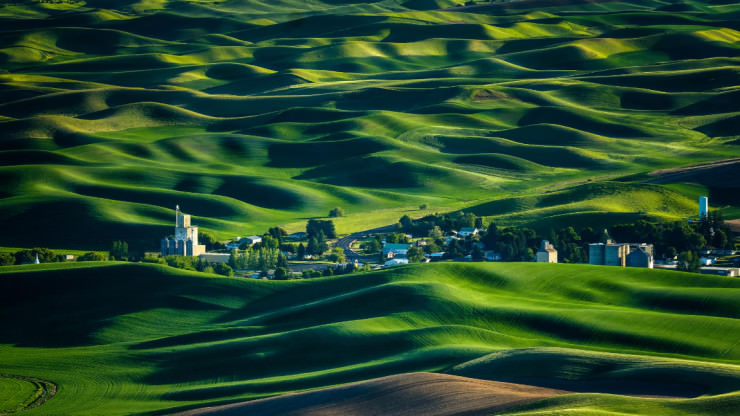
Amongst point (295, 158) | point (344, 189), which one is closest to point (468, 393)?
point (344, 189)

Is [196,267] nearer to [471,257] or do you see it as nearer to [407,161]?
[471,257]

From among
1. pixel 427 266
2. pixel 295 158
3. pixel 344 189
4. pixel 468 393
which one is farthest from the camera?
pixel 295 158

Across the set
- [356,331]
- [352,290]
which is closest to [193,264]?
[352,290]

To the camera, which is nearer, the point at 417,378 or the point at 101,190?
the point at 417,378

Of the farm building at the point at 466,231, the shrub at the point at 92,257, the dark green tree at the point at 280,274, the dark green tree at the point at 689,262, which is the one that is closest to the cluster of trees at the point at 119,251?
the shrub at the point at 92,257

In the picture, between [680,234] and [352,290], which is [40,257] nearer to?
[352,290]

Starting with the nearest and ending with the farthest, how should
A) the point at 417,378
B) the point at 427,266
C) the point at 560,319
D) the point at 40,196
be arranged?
the point at 417,378 → the point at 560,319 → the point at 427,266 → the point at 40,196

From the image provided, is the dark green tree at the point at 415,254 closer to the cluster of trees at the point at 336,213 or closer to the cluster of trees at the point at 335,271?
the cluster of trees at the point at 335,271
